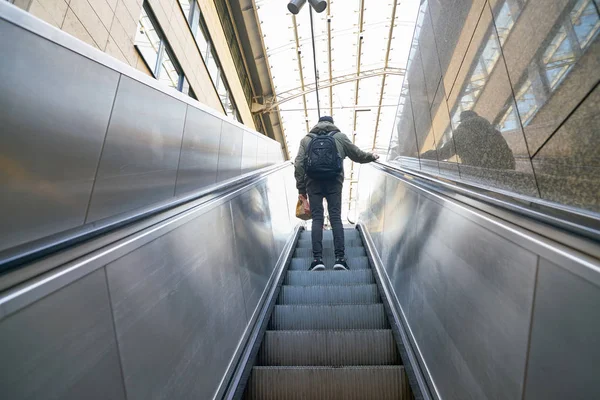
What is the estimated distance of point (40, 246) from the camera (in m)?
1.17

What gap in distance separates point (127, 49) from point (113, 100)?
5039 mm

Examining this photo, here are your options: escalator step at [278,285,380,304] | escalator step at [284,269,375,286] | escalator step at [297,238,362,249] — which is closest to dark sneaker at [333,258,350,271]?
escalator step at [284,269,375,286]

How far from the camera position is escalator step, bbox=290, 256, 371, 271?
4.71m

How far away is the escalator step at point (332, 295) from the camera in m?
3.55

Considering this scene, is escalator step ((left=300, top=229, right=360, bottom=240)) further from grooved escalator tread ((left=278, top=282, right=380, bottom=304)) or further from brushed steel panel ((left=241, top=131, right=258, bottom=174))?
grooved escalator tread ((left=278, top=282, right=380, bottom=304))

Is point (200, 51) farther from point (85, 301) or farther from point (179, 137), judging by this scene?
point (85, 301)

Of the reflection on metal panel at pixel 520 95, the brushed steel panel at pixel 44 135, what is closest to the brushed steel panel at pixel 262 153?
the reflection on metal panel at pixel 520 95

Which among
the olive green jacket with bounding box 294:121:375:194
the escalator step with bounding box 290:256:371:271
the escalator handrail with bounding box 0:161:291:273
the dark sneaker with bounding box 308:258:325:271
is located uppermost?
the olive green jacket with bounding box 294:121:375:194

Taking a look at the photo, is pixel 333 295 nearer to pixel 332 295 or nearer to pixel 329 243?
pixel 332 295

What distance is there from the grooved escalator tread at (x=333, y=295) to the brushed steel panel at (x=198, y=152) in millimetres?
1438

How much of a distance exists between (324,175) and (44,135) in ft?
10.6

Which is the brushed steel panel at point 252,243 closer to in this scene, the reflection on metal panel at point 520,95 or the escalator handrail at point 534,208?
the escalator handrail at point 534,208

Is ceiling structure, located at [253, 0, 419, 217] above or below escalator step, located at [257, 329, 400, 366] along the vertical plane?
above

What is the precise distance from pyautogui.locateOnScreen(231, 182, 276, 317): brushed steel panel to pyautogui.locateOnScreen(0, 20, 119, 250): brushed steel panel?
157 centimetres
